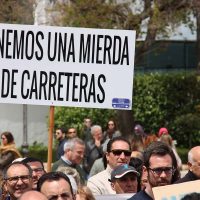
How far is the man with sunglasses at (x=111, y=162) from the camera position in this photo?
9.50m

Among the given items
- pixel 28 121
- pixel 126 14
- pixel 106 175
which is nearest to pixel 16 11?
pixel 126 14

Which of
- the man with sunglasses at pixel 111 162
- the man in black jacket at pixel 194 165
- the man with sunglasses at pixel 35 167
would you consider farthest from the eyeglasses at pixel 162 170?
the man with sunglasses at pixel 111 162

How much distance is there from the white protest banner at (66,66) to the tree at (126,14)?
15612mm

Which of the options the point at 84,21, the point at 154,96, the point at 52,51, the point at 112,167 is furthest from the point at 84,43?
the point at 154,96

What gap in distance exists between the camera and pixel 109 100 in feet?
31.8

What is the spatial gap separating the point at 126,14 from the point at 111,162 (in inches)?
660

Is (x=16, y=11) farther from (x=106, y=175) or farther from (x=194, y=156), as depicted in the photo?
(x=194, y=156)

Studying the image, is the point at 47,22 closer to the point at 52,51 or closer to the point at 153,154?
the point at 52,51

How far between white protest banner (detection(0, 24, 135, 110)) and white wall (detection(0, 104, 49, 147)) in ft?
74.1

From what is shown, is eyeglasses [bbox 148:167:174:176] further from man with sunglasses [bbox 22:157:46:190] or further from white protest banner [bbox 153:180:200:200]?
man with sunglasses [bbox 22:157:46:190]

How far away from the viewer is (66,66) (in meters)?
9.76

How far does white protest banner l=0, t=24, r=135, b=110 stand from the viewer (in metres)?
9.69

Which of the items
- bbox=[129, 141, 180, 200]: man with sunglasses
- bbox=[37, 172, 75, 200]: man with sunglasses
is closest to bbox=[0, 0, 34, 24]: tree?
bbox=[129, 141, 180, 200]: man with sunglasses

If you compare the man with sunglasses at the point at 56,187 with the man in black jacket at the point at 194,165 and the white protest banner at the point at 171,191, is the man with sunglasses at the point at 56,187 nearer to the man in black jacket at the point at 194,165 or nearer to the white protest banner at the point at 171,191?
the white protest banner at the point at 171,191
